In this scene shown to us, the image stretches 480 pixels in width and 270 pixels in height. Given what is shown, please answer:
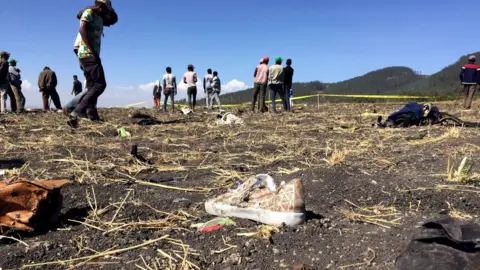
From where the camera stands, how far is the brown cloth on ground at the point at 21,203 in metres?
2.19

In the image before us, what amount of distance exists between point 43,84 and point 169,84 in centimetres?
411

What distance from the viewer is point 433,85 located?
4297 centimetres

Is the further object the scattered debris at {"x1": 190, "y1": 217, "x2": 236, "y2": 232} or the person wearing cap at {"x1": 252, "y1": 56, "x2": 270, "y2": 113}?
the person wearing cap at {"x1": 252, "y1": 56, "x2": 270, "y2": 113}

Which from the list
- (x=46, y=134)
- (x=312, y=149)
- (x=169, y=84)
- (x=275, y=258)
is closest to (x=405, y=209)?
(x=275, y=258)

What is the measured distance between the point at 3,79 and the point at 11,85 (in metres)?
0.98

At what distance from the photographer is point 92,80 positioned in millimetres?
6402

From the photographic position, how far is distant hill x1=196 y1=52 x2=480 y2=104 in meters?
43.5

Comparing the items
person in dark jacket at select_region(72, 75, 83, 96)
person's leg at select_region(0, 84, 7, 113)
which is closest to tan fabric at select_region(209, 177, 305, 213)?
person's leg at select_region(0, 84, 7, 113)

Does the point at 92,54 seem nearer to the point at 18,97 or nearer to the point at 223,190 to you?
the point at 223,190

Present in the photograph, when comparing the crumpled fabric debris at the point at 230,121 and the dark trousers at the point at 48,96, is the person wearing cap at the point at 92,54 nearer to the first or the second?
the crumpled fabric debris at the point at 230,121

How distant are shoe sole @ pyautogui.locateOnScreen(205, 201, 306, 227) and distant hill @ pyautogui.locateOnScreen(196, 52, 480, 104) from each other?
3916cm

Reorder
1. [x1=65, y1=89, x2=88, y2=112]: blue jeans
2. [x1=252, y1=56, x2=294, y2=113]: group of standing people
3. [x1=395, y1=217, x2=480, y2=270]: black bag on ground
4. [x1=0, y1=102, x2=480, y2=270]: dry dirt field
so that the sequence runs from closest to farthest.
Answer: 1. [x1=395, y1=217, x2=480, y2=270]: black bag on ground
2. [x1=0, y1=102, x2=480, y2=270]: dry dirt field
3. [x1=65, y1=89, x2=88, y2=112]: blue jeans
4. [x1=252, y1=56, x2=294, y2=113]: group of standing people

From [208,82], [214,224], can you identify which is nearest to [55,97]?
[208,82]

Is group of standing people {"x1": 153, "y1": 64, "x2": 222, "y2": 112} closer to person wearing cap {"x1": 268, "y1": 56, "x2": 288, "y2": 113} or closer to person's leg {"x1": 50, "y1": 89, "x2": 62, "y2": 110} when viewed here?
person wearing cap {"x1": 268, "y1": 56, "x2": 288, "y2": 113}
